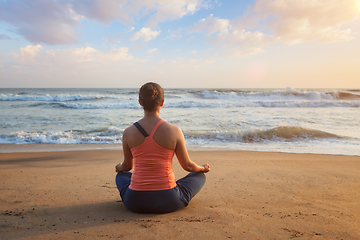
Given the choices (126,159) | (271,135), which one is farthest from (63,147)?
(271,135)

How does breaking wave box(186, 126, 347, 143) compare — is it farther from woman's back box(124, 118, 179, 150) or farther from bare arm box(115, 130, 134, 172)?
woman's back box(124, 118, 179, 150)

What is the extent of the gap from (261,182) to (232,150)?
2793 mm

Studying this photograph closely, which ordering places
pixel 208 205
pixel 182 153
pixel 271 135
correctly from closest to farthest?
pixel 182 153 < pixel 208 205 < pixel 271 135

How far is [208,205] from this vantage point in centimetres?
250

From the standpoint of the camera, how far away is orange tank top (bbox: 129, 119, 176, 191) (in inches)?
79.0

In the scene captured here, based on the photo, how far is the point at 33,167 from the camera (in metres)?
4.39

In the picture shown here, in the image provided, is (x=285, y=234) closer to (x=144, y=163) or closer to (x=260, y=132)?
(x=144, y=163)

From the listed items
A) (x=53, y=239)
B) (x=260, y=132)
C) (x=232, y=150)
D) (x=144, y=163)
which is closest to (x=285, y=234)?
(x=144, y=163)

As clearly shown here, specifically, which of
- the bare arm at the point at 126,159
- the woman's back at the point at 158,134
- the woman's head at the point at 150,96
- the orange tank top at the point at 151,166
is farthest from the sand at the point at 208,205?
the woman's head at the point at 150,96

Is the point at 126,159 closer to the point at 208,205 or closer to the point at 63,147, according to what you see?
the point at 208,205

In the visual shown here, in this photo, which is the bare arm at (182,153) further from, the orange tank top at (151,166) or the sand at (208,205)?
the sand at (208,205)

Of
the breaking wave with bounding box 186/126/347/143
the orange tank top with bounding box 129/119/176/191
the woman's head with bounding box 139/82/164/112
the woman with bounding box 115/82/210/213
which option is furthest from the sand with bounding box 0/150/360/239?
the breaking wave with bounding box 186/126/347/143

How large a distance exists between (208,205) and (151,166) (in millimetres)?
953

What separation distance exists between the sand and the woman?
0.48ft
